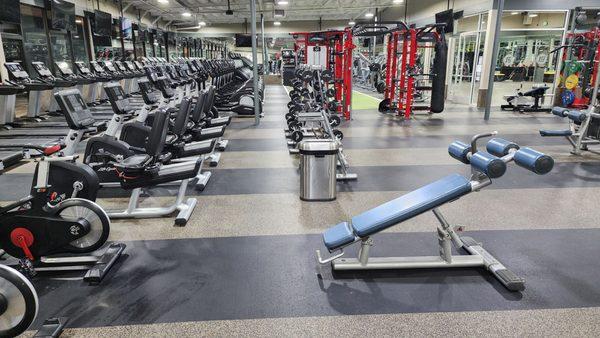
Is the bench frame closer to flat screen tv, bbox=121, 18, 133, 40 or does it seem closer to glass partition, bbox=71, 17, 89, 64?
glass partition, bbox=71, 17, 89, 64

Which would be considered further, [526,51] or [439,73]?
[526,51]

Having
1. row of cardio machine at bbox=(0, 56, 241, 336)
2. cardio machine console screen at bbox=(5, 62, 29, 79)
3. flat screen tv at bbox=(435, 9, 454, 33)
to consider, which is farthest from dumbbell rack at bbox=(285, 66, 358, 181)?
flat screen tv at bbox=(435, 9, 454, 33)

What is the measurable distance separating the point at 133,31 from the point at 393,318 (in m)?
17.3

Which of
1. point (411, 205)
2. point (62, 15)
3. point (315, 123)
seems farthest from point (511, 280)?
point (62, 15)

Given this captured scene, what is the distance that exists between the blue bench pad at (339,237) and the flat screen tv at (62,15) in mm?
12172

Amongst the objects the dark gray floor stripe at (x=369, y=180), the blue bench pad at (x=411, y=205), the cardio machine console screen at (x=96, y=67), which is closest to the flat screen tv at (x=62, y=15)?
the cardio machine console screen at (x=96, y=67)

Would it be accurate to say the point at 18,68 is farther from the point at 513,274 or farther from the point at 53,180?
the point at 513,274

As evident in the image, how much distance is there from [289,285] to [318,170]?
163 cm

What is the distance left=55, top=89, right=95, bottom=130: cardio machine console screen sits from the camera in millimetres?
3648

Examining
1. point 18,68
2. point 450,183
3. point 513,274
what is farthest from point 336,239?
point 18,68

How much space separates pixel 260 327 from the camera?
2.15m

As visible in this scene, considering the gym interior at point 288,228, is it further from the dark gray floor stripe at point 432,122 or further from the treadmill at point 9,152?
the dark gray floor stripe at point 432,122

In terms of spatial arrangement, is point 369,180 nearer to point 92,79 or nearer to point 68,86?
point 68,86

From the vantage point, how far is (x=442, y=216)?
2.54 m
